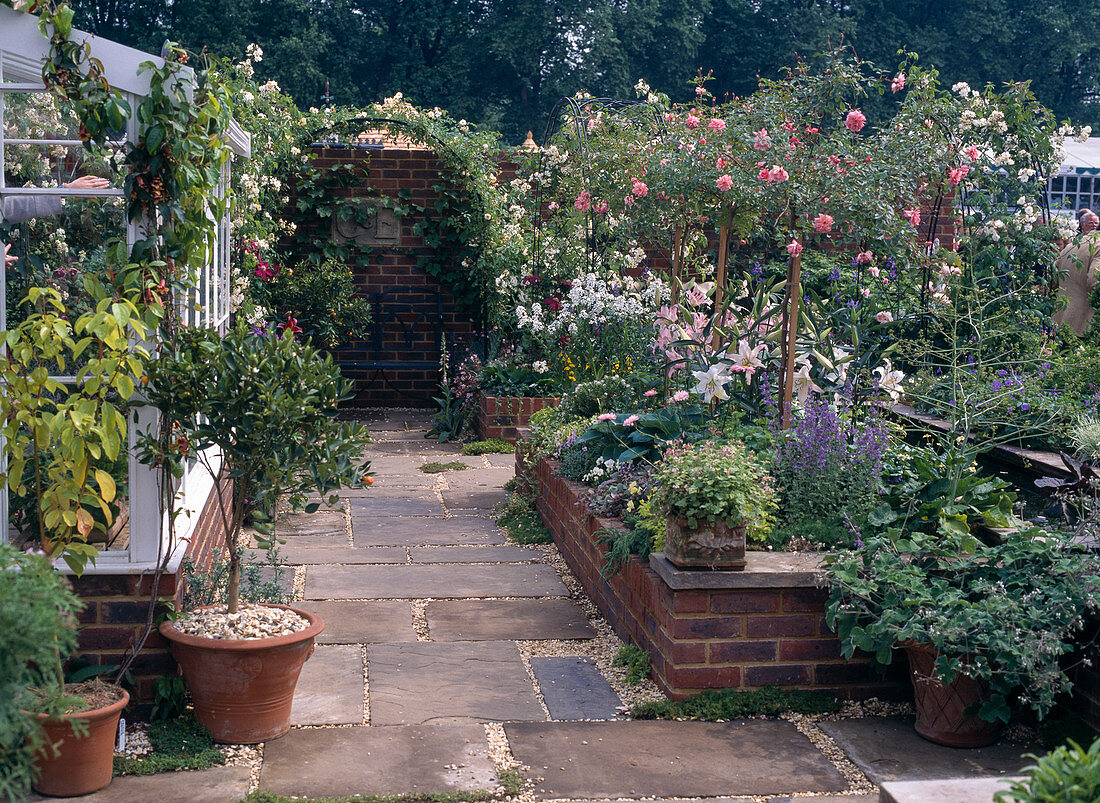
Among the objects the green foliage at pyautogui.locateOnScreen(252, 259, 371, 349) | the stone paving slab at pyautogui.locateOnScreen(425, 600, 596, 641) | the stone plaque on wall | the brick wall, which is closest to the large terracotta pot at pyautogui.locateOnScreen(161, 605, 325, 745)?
the brick wall

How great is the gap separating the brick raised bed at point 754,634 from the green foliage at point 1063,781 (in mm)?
1528

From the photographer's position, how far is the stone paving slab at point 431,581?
4.70 metres

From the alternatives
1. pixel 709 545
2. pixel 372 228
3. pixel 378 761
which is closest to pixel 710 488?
pixel 709 545

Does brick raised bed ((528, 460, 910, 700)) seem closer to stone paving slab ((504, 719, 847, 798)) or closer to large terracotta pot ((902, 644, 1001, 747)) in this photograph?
stone paving slab ((504, 719, 847, 798))

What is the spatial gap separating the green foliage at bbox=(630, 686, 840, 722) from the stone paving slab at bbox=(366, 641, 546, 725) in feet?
1.32

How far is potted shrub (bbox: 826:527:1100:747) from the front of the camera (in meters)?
2.97

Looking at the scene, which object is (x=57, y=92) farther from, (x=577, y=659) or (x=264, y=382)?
(x=577, y=659)

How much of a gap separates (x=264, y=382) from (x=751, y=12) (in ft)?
84.5

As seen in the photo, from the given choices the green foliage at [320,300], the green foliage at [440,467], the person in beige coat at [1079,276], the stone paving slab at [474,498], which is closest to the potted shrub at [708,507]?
the stone paving slab at [474,498]

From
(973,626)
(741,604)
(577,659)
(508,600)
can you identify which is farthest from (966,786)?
(508,600)

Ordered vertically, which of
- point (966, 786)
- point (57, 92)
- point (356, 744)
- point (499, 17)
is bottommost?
point (356, 744)

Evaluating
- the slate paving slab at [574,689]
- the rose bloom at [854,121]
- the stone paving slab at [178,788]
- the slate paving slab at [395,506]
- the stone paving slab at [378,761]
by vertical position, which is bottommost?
the stone paving slab at [178,788]

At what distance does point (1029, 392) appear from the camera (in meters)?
5.22

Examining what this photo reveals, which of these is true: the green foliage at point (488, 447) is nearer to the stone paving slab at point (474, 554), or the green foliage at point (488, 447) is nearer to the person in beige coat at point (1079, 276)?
the stone paving slab at point (474, 554)
